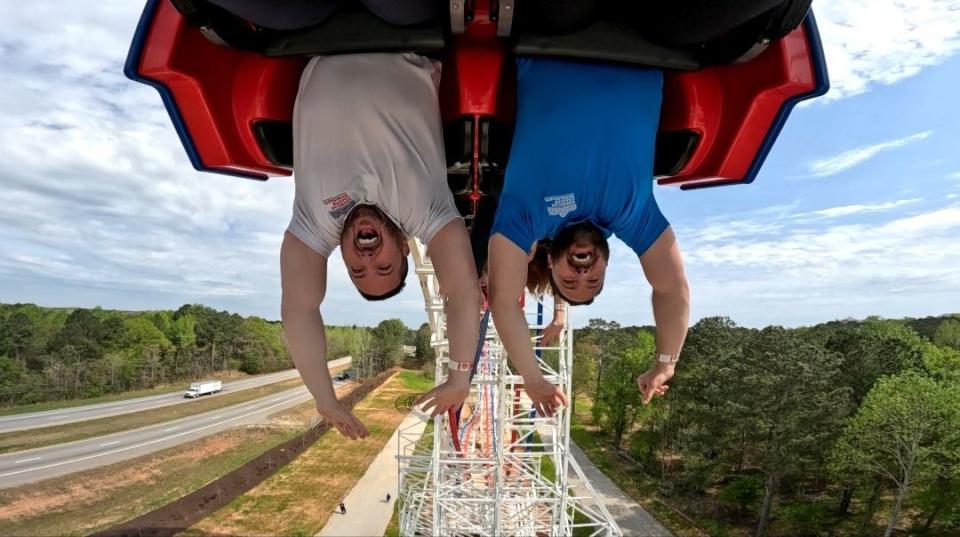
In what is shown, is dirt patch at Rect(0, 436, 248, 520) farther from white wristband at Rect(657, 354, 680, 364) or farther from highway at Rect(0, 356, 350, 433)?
white wristband at Rect(657, 354, 680, 364)

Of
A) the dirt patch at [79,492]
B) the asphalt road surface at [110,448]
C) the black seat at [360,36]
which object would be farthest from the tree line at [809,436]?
the dirt patch at [79,492]

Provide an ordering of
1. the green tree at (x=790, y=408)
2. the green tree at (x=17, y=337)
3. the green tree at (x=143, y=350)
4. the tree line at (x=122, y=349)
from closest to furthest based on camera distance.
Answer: the green tree at (x=790, y=408) → the tree line at (x=122, y=349) → the green tree at (x=17, y=337) → the green tree at (x=143, y=350)

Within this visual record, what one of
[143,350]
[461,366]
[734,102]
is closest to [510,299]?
[461,366]

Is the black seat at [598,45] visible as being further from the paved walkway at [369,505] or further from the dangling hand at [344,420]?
the paved walkway at [369,505]

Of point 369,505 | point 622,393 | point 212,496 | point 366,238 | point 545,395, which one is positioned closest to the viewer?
point 366,238

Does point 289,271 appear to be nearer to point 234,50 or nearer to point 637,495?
point 234,50

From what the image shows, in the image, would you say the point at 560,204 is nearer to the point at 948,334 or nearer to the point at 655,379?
the point at 655,379
